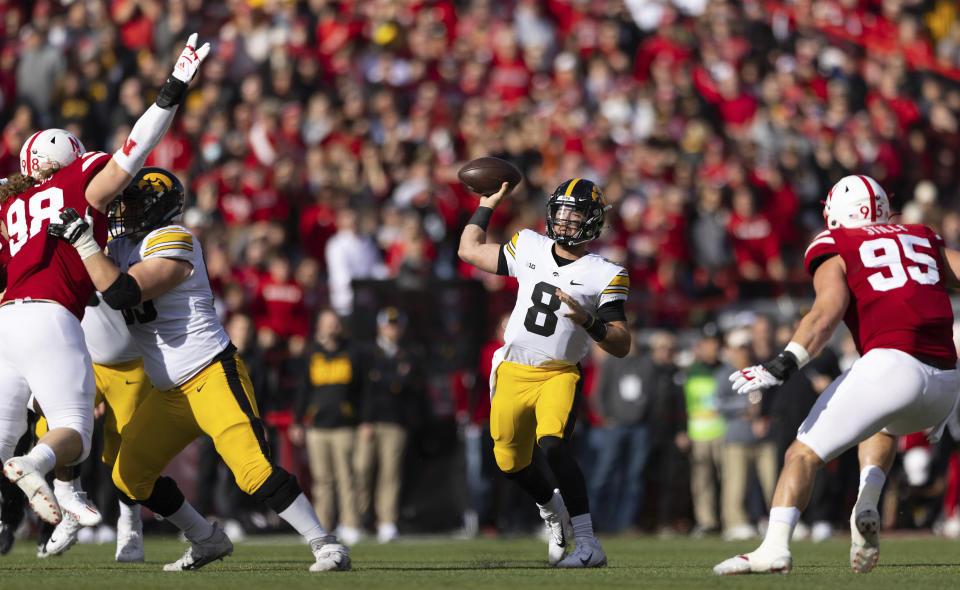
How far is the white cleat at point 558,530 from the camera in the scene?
7.66 m

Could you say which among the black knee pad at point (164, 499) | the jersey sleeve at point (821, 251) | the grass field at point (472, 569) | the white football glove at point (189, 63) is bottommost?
the grass field at point (472, 569)

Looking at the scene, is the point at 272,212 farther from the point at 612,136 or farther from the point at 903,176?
the point at 903,176

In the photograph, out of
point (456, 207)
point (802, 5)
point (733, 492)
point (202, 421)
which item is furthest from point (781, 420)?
point (802, 5)

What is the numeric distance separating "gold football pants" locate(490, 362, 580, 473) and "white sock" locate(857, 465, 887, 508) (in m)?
1.50

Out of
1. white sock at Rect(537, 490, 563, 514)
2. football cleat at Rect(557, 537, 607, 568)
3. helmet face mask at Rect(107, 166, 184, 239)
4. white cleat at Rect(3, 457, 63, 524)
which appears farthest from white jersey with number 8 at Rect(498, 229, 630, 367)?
white cleat at Rect(3, 457, 63, 524)

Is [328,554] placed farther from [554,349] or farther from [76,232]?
[76,232]

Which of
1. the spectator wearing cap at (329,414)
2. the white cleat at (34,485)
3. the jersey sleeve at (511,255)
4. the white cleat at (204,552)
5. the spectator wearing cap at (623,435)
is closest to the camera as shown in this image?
the white cleat at (34,485)

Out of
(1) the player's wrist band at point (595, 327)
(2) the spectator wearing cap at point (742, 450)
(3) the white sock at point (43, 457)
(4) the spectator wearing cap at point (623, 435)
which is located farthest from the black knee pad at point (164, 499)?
(2) the spectator wearing cap at point (742, 450)

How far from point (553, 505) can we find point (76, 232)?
2.94 metres

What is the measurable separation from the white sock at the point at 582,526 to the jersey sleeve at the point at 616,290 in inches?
44.5

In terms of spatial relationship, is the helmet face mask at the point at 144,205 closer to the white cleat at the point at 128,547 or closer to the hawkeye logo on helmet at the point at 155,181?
the hawkeye logo on helmet at the point at 155,181

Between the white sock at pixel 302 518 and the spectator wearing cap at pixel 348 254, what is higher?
the spectator wearing cap at pixel 348 254

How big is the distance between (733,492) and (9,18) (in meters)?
9.23

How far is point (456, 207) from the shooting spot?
13.8 metres
